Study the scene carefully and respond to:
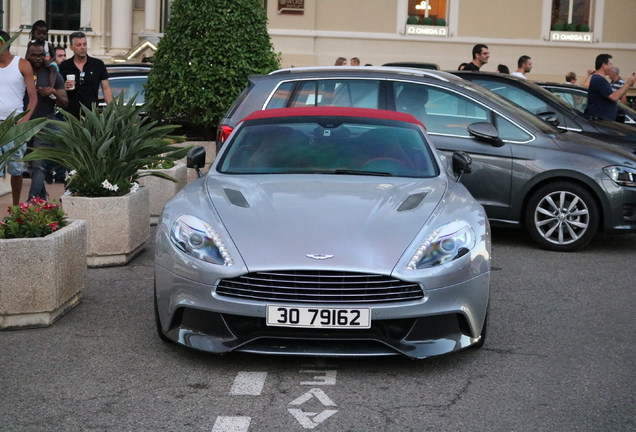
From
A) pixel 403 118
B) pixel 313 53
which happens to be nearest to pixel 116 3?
pixel 313 53

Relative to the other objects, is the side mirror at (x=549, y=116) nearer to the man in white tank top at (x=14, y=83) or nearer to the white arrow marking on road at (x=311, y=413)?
the man in white tank top at (x=14, y=83)

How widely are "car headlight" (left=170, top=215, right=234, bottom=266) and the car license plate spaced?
410 mm

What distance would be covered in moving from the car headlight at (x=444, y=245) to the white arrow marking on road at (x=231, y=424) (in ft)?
4.09

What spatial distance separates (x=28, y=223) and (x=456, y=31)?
24.4m

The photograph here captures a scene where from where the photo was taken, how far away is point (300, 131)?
23.0ft

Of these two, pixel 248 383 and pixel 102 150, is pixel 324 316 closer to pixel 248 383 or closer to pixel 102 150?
pixel 248 383

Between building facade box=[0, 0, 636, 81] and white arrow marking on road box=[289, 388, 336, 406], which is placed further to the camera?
building facade box=[0, 0, 636, 81]

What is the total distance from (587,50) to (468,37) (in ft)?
11.1

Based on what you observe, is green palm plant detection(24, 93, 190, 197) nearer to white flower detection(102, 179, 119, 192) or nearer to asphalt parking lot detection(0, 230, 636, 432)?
white flower detection(102, 179, 119, 192)

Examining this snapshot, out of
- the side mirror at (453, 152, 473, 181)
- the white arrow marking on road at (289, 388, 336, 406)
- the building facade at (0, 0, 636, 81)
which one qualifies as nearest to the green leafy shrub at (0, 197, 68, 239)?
the white arrow marking on road at (289, 388, 336, 406)

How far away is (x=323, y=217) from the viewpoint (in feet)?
18.9

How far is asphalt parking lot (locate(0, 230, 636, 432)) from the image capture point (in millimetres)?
4723

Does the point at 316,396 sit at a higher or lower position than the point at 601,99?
lower

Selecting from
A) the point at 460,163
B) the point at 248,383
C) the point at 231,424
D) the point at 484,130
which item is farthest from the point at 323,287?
the point at 484,130
